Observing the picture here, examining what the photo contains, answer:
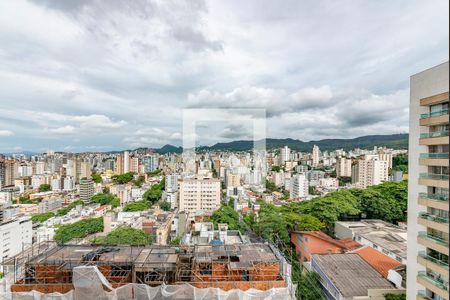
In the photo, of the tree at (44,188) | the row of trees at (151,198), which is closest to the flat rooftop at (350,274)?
the row of trees at (151,198)

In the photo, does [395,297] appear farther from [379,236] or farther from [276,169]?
[276,169]

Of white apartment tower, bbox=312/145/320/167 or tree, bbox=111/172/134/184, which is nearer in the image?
tree, bbox=111/172/134/184

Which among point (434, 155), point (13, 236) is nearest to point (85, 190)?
point (13, 236)

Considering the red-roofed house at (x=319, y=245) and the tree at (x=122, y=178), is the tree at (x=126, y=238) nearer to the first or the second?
the red-roofed house at (x=319, y=245)

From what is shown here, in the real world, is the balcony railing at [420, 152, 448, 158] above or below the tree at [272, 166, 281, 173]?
above

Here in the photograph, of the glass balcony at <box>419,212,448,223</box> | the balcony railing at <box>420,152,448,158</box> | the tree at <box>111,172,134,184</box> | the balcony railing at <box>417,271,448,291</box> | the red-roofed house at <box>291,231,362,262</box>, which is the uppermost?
the balcony railing at <box>420,152,448,158</box>

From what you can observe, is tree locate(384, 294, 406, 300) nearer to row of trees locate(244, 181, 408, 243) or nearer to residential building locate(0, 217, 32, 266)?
row of trees locate(244, 181, 408, 243)

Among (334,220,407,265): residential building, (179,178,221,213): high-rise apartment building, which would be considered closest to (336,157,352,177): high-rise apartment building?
(179,178,221,213): high-rise apartment building

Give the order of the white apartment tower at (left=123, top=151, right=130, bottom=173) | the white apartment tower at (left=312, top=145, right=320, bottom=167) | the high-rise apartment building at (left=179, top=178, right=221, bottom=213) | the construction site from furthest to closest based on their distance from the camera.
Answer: the white apartment tower at (left=123, top=151, right=130, bottom=173)
the white apartment tower at (left=312, top=145, right=320, bottom=167)
the high-rise apartment building at (left=179, top=178, right=221, bottom=213)
the construction site
